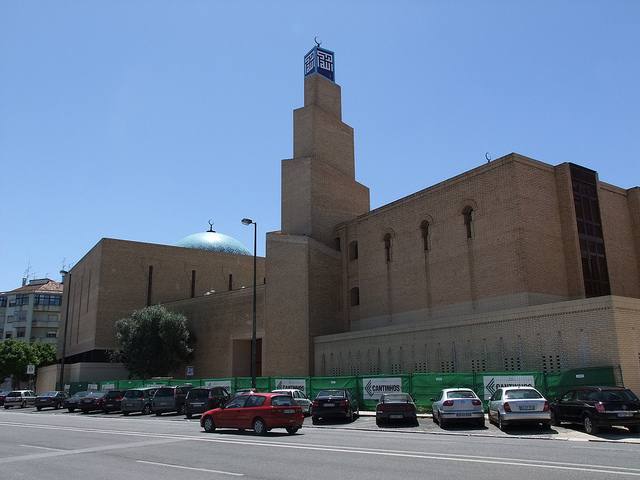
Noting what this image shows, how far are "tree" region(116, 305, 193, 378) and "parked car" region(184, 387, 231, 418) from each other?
2402cm

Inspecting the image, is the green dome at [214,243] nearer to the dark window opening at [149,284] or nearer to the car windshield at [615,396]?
A: the dark window opening at [149,284]

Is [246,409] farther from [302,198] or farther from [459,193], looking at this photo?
[302,198]

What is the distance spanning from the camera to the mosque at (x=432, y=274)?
89.1ft

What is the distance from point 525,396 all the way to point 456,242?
1710 centimetres

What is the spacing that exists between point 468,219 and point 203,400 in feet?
58.5

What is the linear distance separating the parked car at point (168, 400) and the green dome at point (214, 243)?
38.9 metres

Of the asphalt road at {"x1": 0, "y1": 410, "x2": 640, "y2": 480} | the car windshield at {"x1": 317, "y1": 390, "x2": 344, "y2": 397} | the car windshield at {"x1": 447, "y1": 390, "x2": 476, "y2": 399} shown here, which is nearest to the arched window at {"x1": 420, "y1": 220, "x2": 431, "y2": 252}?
the car windshield at {"x1": 317, "y1": 390, "x2": 344, "y2": 397}

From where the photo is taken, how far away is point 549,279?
30.9 metres

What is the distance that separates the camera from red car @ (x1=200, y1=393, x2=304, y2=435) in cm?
1830

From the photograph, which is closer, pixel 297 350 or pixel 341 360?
pixel 341 360

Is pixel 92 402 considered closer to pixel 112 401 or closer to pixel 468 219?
pixel 112 401

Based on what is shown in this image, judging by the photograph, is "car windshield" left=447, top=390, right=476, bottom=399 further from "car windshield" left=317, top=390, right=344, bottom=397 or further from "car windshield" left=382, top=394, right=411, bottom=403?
"car windshield" left=317, top=390, right=344, bottom=397

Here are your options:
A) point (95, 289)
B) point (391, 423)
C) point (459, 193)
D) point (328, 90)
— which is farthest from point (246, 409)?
point (95, 289)

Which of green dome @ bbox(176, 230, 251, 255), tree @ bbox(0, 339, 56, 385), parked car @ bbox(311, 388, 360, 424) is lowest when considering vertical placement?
parked car @ bbox(311, 388, 360, 424)
